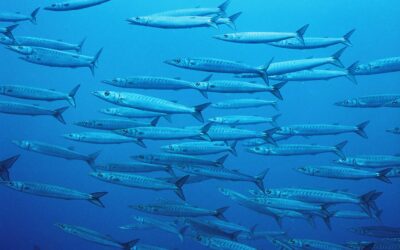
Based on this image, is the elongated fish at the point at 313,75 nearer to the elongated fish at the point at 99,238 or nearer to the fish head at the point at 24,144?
the elongated fish at the point at 99,238

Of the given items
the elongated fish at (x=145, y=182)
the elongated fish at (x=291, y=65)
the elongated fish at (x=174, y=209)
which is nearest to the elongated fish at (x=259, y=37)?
the elongated fish at (x=291, y=65)

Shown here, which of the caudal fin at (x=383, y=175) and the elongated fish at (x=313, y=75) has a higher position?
the elongated fish at (x=313, y=75)

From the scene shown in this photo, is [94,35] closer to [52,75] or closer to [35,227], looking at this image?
[52,75]

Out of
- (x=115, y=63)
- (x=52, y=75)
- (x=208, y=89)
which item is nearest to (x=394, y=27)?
(x=115, y=63)

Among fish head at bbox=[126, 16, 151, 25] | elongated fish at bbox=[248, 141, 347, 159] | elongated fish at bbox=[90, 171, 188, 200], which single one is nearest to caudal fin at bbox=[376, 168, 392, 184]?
elongated fish at bbox=[248, 141, 347, 159]

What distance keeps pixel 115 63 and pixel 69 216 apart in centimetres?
776

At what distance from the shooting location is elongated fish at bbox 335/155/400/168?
6.26 meters

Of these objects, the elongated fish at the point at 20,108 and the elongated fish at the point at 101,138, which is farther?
the elongated fish at the point at 101,138

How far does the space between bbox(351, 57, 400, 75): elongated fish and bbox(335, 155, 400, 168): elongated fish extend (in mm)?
1379

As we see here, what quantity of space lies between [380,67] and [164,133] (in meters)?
3.37

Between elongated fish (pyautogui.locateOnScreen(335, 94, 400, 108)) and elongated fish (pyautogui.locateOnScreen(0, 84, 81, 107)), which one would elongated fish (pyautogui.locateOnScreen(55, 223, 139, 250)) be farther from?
elongated fish (pyautogui.locateOnScreen(335, 94, 400, 108))

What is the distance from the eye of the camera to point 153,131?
18.5 ft

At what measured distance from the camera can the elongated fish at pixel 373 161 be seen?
20.5ft

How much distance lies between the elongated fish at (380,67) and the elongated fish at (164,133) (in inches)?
103
